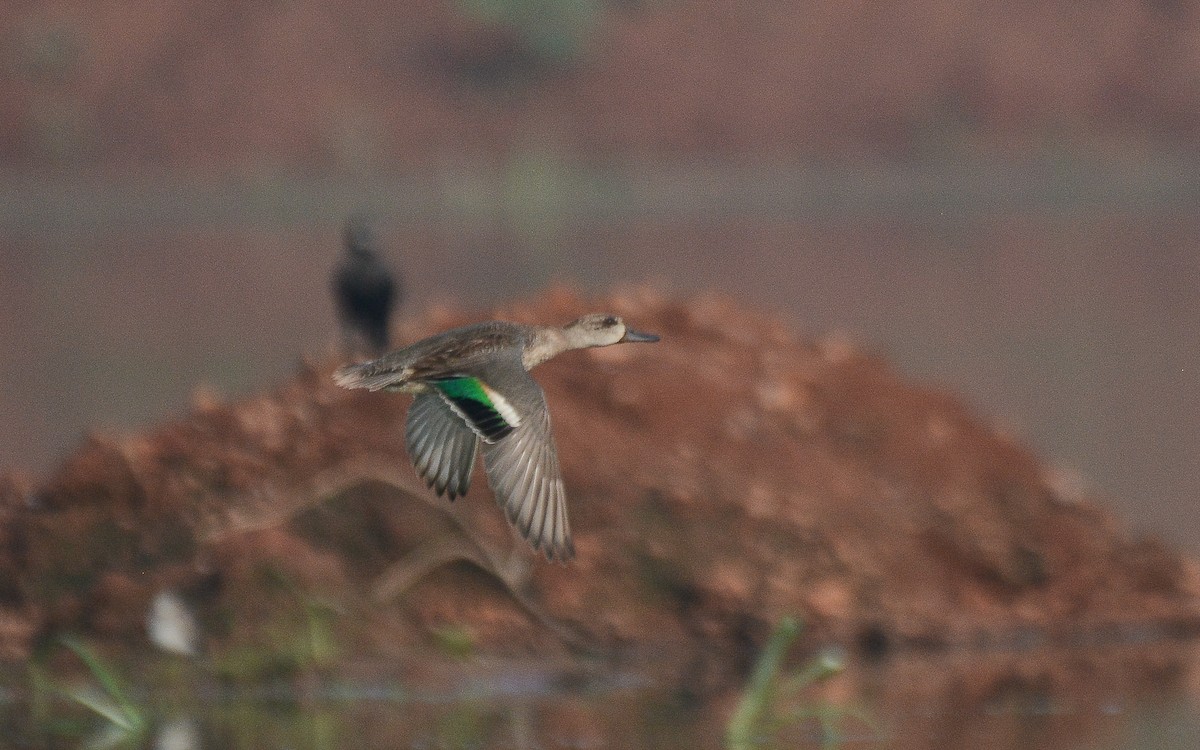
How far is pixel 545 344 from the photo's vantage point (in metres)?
6.64

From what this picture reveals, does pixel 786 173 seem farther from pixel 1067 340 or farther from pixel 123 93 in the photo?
pixel 1067 340

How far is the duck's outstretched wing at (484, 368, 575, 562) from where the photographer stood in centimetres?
613

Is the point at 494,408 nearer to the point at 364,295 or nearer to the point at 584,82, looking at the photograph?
the point at 364,295

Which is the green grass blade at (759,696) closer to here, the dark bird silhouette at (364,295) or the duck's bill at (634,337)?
the duck's bill at (634,337)

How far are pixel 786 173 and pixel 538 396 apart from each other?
5755 centimetres

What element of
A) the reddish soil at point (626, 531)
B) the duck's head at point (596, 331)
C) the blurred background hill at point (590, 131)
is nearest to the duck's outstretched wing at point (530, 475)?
the duck's head at point (596, 331)

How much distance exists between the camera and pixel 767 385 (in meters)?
10.2

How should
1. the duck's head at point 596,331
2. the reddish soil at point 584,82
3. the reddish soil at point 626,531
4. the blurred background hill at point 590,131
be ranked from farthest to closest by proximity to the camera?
the reddish soil at point 584,82
the blurred background hill at point 590,131
the reddish soil at point 626,531
the duck's head at point 596,331

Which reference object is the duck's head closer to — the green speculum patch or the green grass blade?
the green speculum patch

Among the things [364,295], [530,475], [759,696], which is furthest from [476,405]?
[364,295]

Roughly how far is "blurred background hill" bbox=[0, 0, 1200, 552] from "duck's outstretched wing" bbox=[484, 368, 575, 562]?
1306 inches

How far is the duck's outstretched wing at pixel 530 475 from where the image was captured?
613cm

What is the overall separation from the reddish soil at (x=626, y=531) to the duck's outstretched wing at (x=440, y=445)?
231cm

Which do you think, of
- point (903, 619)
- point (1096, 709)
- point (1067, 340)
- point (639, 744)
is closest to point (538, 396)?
point (639, 744)
